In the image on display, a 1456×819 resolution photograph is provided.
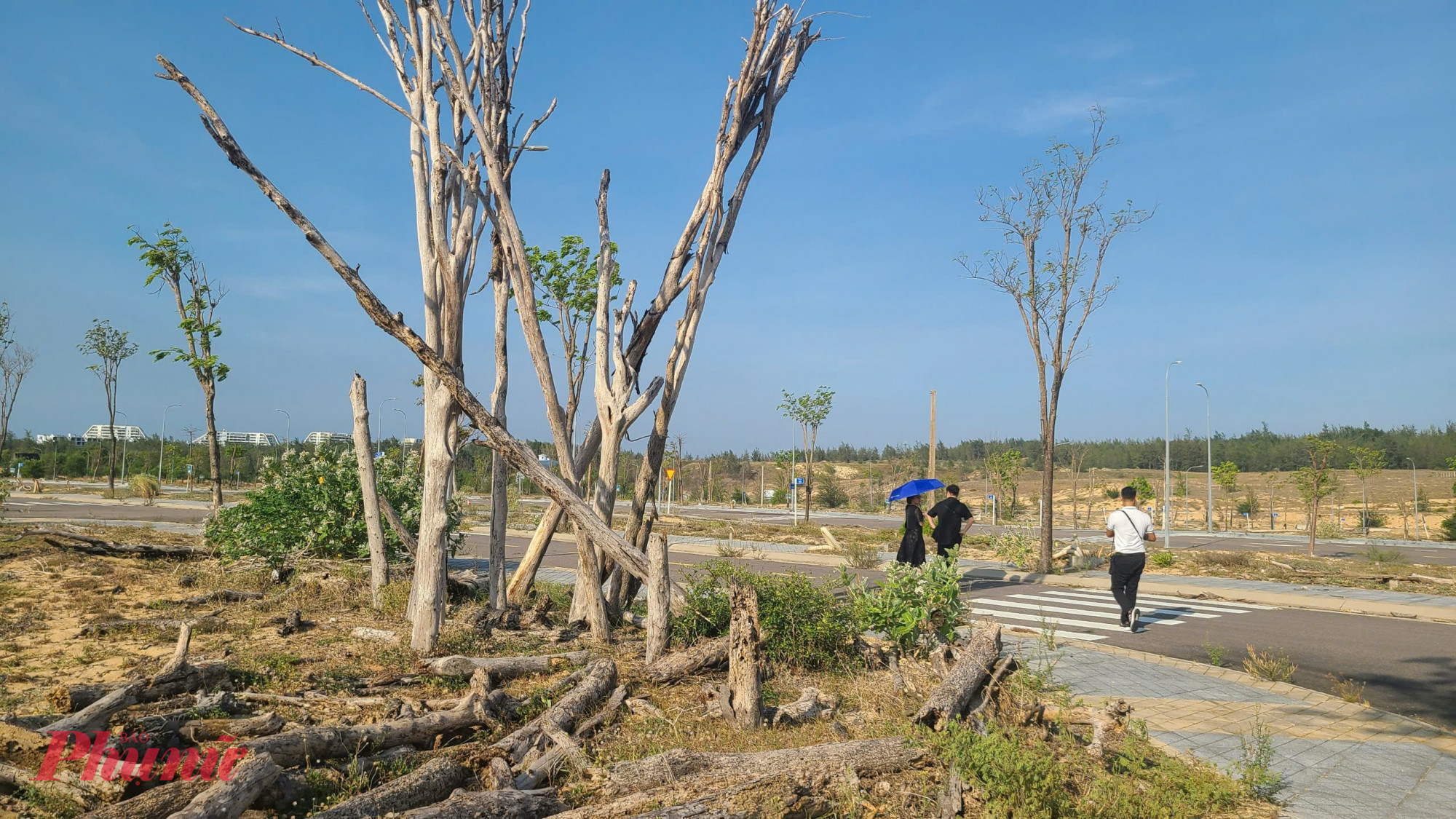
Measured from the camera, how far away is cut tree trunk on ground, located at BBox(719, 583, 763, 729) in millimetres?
5223

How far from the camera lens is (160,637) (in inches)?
296

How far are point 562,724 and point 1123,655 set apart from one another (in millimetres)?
6512

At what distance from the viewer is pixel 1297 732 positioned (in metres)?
6.03

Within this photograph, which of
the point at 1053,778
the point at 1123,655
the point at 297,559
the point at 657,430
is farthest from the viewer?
the point at 297,559

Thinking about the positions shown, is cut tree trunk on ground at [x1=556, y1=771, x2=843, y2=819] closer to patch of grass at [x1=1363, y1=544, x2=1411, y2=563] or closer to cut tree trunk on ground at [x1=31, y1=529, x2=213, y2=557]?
cut tree trunk on ground at [x1=31, y1=529, x2=213, y2=557]

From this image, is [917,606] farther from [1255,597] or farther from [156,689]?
[1255,597]

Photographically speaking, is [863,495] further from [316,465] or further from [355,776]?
[355,776]

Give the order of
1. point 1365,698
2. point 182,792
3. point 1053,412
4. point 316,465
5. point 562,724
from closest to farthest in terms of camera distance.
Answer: point 182,792 → point 562,724 → point 1365,698 → point 316,465 → point 1053,412

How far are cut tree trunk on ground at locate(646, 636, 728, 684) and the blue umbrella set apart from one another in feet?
19.6

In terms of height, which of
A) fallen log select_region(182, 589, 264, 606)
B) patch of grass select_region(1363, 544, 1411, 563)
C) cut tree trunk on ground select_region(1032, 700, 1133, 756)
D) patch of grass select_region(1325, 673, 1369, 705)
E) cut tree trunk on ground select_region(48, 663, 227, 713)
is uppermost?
cut tree trunk on ground select_region(48, 663, 227, 713)

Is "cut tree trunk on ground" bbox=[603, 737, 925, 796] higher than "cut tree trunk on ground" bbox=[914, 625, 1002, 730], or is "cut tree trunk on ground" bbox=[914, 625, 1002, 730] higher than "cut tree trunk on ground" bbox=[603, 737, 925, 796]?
"cut tree trunk on ground" bbox=[914, 625, 1002, 730]

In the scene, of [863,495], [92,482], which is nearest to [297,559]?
[863,495]

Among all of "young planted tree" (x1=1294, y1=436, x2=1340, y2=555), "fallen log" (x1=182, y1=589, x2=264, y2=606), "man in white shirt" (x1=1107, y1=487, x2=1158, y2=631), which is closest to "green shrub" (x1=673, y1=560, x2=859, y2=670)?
"man in white shirt" (x1=1107, y1=487, x2=1158, y2=631)

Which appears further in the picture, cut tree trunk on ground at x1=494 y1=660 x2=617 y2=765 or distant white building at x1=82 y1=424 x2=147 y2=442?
distant white building at x1=82 y1=424 x2=147 y2=442
